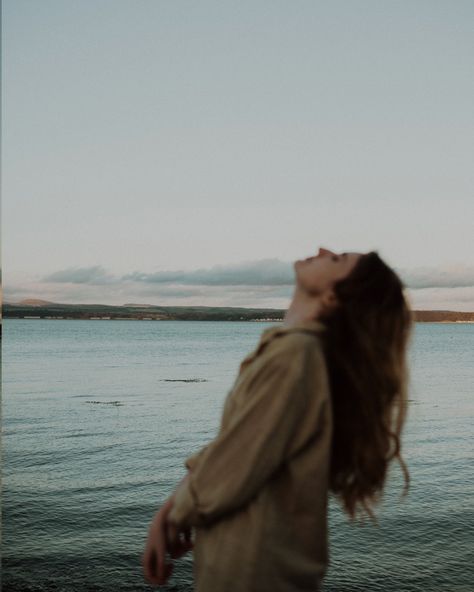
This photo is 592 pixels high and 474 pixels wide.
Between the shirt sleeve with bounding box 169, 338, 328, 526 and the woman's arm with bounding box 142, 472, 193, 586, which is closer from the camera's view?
the shirt sleeve with bounding box 169, 338, 328, 526

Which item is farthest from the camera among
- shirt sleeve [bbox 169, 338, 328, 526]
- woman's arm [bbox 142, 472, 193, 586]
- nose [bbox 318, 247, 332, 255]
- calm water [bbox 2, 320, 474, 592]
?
calm water [bbox 2, 320, 474, 592]

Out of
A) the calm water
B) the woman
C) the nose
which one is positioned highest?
the nose

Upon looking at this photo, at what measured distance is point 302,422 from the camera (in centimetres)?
186

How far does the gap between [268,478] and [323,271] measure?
592 mm

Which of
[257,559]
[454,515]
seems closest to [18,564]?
[454,515]

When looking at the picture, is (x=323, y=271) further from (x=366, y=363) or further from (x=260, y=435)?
(x=260, y=435)

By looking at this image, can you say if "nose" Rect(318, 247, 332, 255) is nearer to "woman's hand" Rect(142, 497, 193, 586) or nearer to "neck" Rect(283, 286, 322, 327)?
"neck" Rect(283, 286, 322, 327)

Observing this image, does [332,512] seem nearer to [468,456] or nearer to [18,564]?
[18,564]

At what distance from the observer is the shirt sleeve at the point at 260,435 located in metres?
1.81

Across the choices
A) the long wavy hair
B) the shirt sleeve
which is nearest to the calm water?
the long wavy hair

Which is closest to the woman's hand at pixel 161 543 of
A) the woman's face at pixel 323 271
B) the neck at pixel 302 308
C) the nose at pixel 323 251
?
the neck at pixel 302 308

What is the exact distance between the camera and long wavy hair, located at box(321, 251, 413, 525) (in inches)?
78.3

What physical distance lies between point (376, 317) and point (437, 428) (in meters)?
19.8

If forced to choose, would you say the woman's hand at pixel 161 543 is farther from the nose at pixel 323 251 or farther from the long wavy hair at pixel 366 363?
the nose at pixel 323 251
